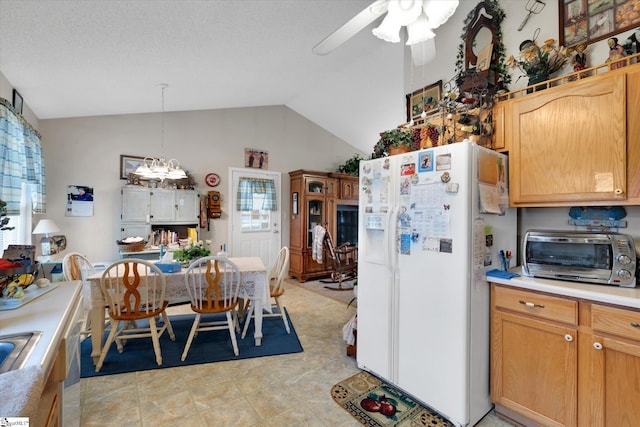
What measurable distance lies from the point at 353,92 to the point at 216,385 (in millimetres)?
4126

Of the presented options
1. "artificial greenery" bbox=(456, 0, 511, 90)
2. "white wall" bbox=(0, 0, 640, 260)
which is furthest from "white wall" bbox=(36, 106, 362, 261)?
"artificial greenery" bbox=(456, 0, 511, 90)

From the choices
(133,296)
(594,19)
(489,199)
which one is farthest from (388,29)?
(133,296)

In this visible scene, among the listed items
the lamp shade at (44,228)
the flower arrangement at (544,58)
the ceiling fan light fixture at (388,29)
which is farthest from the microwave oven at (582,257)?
the lamp shade at (44,228)

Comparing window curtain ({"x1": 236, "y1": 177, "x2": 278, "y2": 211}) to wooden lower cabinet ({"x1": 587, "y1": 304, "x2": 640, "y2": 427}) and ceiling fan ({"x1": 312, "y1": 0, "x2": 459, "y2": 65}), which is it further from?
wooden lower cabinet ({"x1": 587, "y1": 304, "x2": 640, "y2": 427})

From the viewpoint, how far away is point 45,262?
3160mm

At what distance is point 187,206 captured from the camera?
172 inches

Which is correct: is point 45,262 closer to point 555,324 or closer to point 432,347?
point 432,347

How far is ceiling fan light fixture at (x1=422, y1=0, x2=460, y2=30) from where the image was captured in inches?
57.0

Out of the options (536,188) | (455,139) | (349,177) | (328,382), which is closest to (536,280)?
(536,188)

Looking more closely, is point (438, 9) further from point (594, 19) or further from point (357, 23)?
point (594, 19)

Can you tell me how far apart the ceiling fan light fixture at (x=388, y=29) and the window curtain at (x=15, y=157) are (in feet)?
8.84

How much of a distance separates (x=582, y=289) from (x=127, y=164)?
503cm

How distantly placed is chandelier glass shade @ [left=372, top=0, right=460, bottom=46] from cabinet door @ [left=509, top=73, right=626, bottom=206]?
0.84 metres

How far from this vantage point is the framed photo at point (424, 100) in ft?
8.70
